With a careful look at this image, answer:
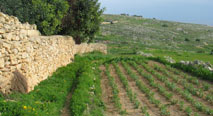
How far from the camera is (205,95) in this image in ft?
41.1

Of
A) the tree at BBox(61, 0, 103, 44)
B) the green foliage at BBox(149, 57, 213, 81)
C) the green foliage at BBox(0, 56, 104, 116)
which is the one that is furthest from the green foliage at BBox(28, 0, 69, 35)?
the green foliage at BBox(149, 57, 213, 81)

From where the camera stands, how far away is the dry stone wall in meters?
9.09

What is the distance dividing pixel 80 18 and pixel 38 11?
6.55 m

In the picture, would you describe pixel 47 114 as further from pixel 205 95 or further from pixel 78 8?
pixel 78 8

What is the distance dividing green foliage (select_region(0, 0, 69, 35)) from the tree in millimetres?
3538

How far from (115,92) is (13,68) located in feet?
18.4

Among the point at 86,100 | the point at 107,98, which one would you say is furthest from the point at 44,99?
the point at 107,98

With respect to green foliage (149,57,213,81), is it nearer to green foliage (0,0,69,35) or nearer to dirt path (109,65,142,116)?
dirt path (109,65,142,116)

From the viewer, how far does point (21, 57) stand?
1022 cm

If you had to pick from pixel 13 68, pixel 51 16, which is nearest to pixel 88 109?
pixel 13 68

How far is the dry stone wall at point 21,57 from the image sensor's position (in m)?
9.09

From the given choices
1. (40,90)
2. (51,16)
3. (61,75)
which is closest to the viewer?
(40,90)

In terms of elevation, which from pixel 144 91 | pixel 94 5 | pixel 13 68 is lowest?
pixel 144 91

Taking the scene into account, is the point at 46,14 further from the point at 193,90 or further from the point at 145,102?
the point at 193,90
